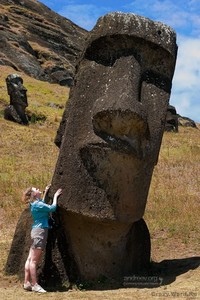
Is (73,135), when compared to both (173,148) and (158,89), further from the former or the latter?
(173,148)

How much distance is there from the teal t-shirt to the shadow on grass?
86cm

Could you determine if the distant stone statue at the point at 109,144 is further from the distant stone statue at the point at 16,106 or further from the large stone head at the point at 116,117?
the distant stone statue at the point at 16,106

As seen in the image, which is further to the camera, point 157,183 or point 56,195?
point 157,183

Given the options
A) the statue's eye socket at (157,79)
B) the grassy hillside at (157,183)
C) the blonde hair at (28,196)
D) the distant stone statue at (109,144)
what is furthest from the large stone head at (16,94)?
the blonde hair at (28,196)

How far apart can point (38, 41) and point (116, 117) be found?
58047 millimetres

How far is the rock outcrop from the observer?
49562 millimetres

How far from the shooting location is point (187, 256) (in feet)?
30.0

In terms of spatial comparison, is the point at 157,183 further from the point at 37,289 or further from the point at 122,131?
the point at 37,289

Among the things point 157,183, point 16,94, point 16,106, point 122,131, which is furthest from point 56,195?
point 16,94

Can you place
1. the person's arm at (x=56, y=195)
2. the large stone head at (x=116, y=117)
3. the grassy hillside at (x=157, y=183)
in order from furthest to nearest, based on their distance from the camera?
the grassy hillside at (x=157, y=183) → the person's arm at (x=56, y=195) → the large stone head at (x=116, y=117)

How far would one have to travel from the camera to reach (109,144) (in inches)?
279

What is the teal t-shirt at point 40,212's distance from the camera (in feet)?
23.5

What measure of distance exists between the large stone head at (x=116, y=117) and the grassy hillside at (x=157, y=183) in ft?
6.92

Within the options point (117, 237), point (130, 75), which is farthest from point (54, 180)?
point (130, 75)
